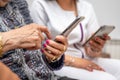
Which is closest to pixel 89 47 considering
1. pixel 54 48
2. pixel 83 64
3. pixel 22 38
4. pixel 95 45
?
pixel 95 45

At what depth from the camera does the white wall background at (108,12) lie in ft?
8.07

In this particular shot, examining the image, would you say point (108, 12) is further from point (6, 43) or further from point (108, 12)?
point (6, 43)

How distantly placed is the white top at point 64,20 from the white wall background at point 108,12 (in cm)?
78

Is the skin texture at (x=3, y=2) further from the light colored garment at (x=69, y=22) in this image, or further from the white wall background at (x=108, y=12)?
the white wall background at (x=108, y=12)

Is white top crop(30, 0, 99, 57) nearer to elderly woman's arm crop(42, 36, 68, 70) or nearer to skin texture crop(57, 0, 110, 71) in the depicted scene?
skin texture crop(57, 0, 110, 71)

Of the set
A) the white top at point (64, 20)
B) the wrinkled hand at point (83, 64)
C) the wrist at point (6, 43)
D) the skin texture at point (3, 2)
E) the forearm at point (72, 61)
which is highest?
the skin texture at point (3, 2)

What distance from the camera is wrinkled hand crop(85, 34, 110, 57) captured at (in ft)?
5.24

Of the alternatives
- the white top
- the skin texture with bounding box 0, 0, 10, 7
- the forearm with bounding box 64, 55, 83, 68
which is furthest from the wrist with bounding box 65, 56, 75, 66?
the skin texture with bounding box 0, 0, 10, 7

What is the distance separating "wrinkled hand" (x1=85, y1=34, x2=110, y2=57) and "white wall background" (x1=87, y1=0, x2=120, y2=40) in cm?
88

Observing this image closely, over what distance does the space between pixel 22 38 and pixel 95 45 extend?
0.81m

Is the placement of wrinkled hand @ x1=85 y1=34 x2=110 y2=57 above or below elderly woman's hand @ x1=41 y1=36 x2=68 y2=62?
below

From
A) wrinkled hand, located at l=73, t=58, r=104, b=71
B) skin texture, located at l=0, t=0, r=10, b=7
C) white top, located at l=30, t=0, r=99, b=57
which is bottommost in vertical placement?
wrinkled hand, located at l=73, t=58, r=104, b=71

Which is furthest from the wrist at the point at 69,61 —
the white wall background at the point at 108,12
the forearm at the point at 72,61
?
the white wall background at the point at 108,12

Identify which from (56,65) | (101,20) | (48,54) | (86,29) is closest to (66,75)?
(56,65)
